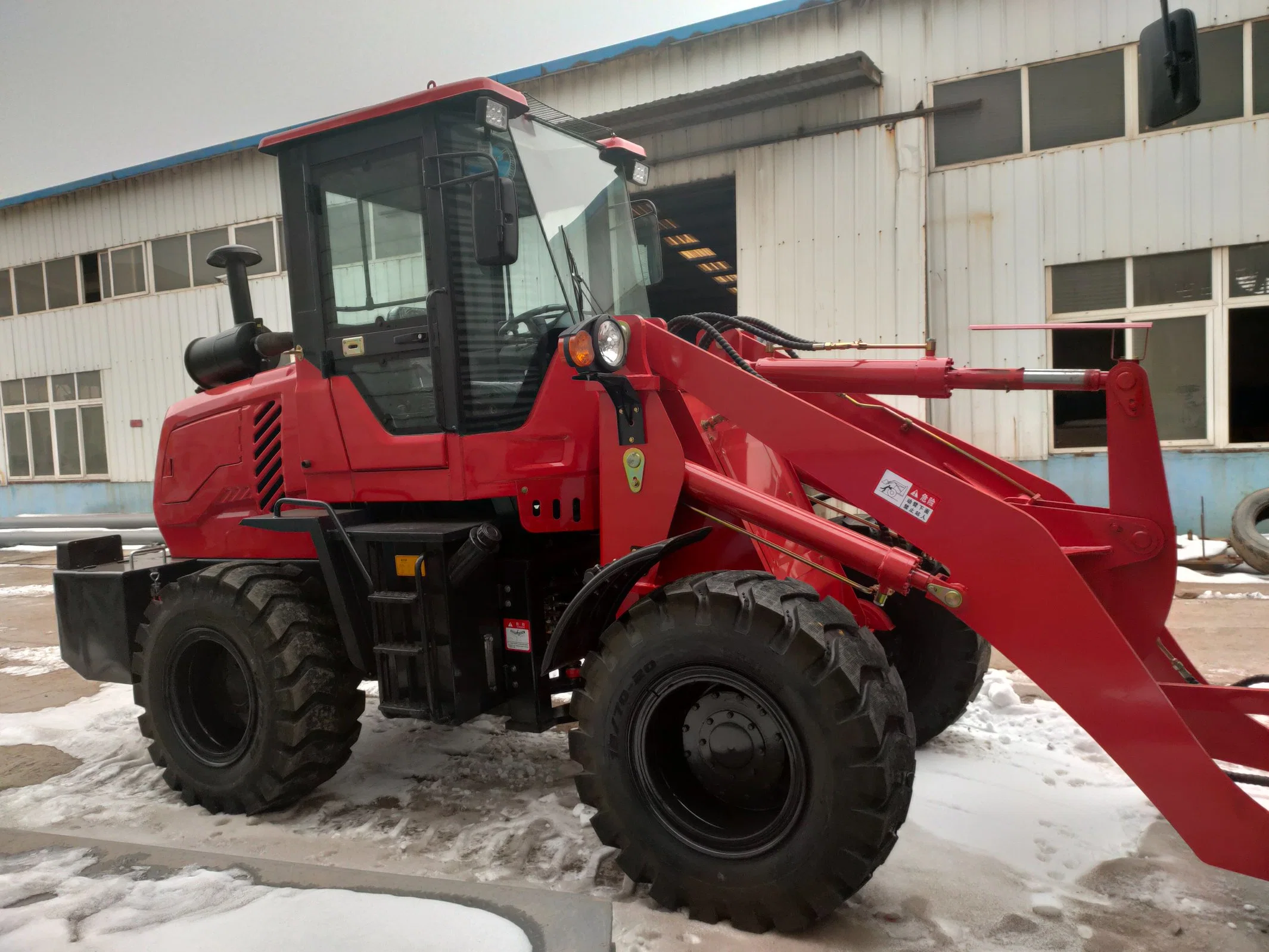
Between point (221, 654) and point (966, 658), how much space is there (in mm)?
3350

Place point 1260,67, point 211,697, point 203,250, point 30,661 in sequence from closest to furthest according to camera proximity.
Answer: point 211,697 → point 30,661 → point 1260,67 → point 203,250

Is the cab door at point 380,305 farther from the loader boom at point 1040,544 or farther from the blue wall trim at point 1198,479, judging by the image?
the blue wall trim at point 1198,479

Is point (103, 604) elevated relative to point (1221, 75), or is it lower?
lower

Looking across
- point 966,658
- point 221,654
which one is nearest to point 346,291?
point 221,654

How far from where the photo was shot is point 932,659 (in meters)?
4.00

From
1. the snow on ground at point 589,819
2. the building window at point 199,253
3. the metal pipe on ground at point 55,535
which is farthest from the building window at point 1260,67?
the metal pipe on ground at point 55,535

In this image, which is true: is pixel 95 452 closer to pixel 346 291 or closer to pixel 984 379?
pixel 346 291

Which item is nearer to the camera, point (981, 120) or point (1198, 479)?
point (1198, 479)

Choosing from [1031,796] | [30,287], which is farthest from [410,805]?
[30,287]

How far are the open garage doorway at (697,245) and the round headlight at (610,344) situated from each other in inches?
222

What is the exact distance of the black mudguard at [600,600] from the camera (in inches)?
116

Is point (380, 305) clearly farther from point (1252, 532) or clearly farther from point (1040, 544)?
point (1252, 532)

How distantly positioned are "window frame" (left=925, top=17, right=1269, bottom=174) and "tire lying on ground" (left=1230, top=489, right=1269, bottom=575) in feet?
12.2

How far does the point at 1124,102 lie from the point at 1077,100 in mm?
448
